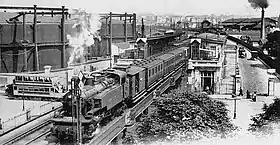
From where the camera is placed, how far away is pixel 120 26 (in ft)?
155

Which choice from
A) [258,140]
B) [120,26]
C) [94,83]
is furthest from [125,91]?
[120,26]

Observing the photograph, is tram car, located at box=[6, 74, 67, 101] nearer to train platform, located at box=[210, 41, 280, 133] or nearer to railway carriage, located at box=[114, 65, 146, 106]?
railway carriage, located at box=[114, 65, 146, 106]

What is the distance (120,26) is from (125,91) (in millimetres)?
33306

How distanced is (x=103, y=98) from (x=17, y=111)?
9.51m

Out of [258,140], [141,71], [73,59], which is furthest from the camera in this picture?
[73,59]

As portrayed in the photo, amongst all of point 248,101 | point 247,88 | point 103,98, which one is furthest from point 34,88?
point 247,88

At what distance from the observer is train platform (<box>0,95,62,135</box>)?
16953 millimetres

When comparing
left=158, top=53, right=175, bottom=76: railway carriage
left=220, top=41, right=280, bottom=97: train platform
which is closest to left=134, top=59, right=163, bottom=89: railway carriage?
left=158, top=53, right=175, bottom=76: railway carriage

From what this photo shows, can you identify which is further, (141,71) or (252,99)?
(252,99)

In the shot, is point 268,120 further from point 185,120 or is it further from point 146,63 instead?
point 146,63

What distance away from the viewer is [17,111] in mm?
19844

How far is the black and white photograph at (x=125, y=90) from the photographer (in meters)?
11.3

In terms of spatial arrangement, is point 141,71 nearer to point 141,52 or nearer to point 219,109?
point 219,109

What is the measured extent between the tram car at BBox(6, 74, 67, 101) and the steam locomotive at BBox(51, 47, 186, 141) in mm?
7456
